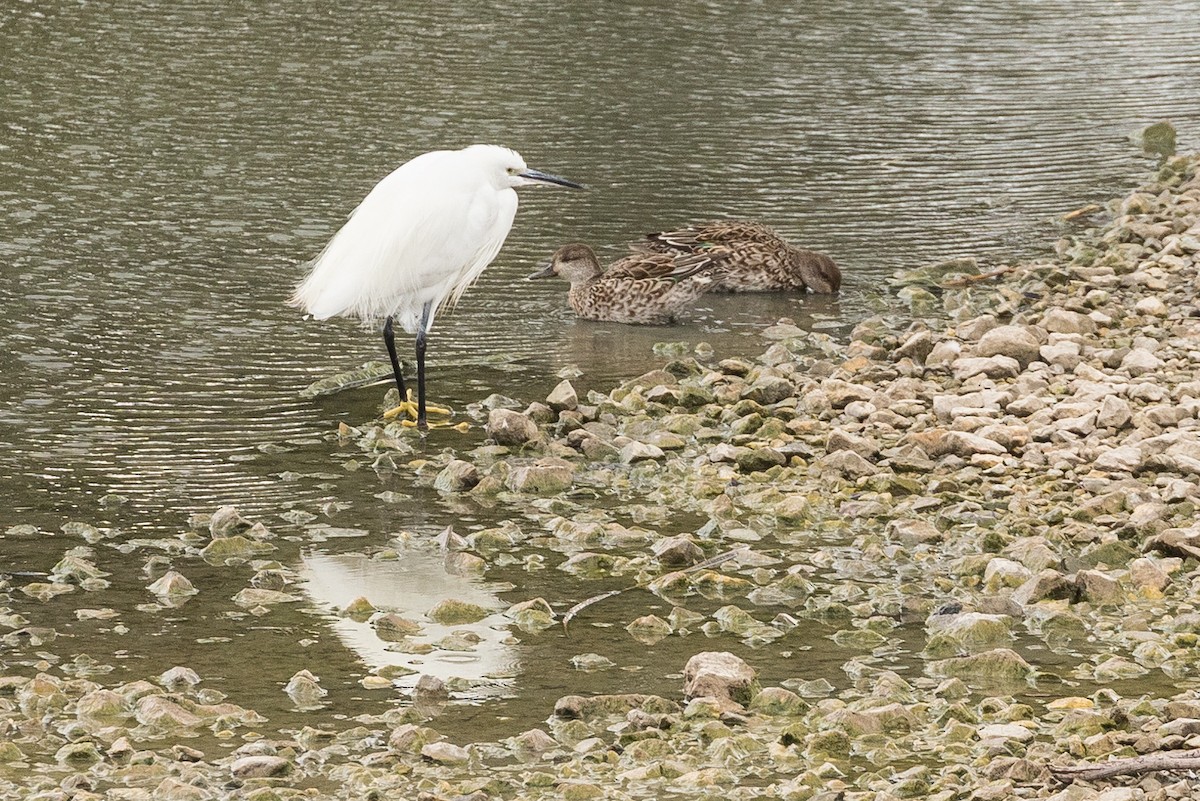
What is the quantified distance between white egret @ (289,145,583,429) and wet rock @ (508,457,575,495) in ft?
3.60

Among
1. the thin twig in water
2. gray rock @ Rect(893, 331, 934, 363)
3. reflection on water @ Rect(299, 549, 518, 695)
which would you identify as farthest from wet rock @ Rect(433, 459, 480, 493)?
the thin twig in water

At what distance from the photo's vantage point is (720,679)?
4.98 m

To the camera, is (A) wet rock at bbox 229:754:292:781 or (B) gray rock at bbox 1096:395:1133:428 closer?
(A) wet rock at bbox 229:754:292:781

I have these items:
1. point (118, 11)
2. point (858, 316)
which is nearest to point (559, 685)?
point (858, 316)

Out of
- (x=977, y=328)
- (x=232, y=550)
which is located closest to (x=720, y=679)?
(x=232, y=550)

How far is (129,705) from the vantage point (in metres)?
4.92

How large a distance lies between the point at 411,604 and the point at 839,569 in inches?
60.2

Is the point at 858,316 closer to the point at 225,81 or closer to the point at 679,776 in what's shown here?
the point at 679,776

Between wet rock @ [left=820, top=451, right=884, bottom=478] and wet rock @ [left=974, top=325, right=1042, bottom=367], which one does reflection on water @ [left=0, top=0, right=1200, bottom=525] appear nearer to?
wet rock @ [left=974, top=325, right=1042, bottom=367]

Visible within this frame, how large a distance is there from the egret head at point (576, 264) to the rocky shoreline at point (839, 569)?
1167 millimetres

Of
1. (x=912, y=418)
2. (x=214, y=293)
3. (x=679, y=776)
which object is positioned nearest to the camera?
(x=679, y=776)

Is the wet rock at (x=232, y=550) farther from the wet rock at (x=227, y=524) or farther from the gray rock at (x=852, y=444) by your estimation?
the gray rock at (x=852, y=444)

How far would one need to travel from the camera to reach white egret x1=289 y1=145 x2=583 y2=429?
8.16 m

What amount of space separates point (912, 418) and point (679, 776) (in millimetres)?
3628
